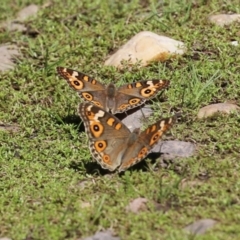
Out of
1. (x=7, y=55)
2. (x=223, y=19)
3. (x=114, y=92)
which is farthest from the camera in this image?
(x=7, y=55)

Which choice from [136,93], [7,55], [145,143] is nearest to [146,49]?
[136,93]

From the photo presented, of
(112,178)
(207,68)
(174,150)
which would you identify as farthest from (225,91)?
(112,178)

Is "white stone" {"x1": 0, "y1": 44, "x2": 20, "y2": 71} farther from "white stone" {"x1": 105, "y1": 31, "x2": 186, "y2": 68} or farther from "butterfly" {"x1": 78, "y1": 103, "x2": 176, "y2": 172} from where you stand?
"butterfly" {"x1": 78, "y1": 103, "x2": 176, "y2": 172}

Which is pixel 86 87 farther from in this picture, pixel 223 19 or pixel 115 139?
pixel 223 19

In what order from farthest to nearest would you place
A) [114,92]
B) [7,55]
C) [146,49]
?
[7,55], [146,49], [114,92]

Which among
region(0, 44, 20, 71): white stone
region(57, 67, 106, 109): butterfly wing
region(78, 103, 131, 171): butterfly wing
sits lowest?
region(0, 44, 20, 71): white stone

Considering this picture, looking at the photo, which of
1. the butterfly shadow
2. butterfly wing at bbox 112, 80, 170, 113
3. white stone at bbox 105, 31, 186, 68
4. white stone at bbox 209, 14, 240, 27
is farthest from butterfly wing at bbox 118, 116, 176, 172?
white stone at bbox 209, 14, 240, 27

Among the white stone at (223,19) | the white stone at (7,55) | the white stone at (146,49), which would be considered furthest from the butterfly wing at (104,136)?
the white stone at (223,19)
